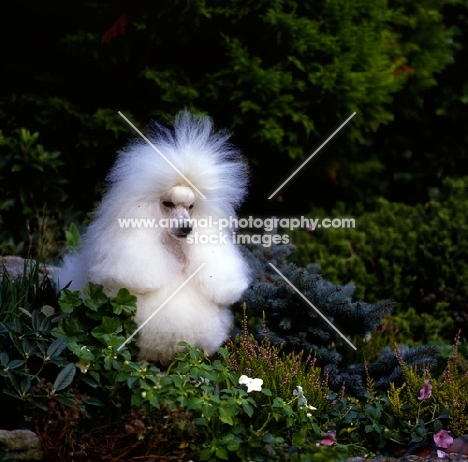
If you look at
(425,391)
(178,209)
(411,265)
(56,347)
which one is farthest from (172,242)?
(411,265)

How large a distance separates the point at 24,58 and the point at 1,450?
4.07 meters

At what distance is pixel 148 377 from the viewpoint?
2.65 metres

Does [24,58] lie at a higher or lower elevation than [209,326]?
higher

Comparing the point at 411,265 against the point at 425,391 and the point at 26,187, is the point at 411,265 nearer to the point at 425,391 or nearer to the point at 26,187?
the point at 425,391

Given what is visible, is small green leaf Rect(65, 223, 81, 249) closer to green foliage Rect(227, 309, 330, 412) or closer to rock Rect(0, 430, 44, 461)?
green foliage Rect(227, 309, 330, 412)

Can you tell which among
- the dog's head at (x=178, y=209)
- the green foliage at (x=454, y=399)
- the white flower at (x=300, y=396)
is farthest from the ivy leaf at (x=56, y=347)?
the green foliage at (x=454, y=399)

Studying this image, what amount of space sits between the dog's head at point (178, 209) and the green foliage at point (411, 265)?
76.1 inches

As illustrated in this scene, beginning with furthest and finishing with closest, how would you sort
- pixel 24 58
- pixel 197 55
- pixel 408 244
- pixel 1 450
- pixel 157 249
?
pixel 24 58, pixel 197 55, pixel 408 244, pixel 157 249, pixel 1 450

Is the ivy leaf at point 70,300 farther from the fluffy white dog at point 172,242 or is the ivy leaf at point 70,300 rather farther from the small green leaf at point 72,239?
the small green leaf at point 72,239

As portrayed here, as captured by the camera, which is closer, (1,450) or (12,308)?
(1,450)

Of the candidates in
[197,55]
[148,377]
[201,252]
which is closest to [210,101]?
[197,55]

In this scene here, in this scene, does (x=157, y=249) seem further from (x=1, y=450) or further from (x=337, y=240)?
(x=337, y=240)

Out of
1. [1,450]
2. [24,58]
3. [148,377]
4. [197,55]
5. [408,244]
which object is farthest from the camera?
[24,58]

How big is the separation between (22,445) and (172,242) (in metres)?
1.05
